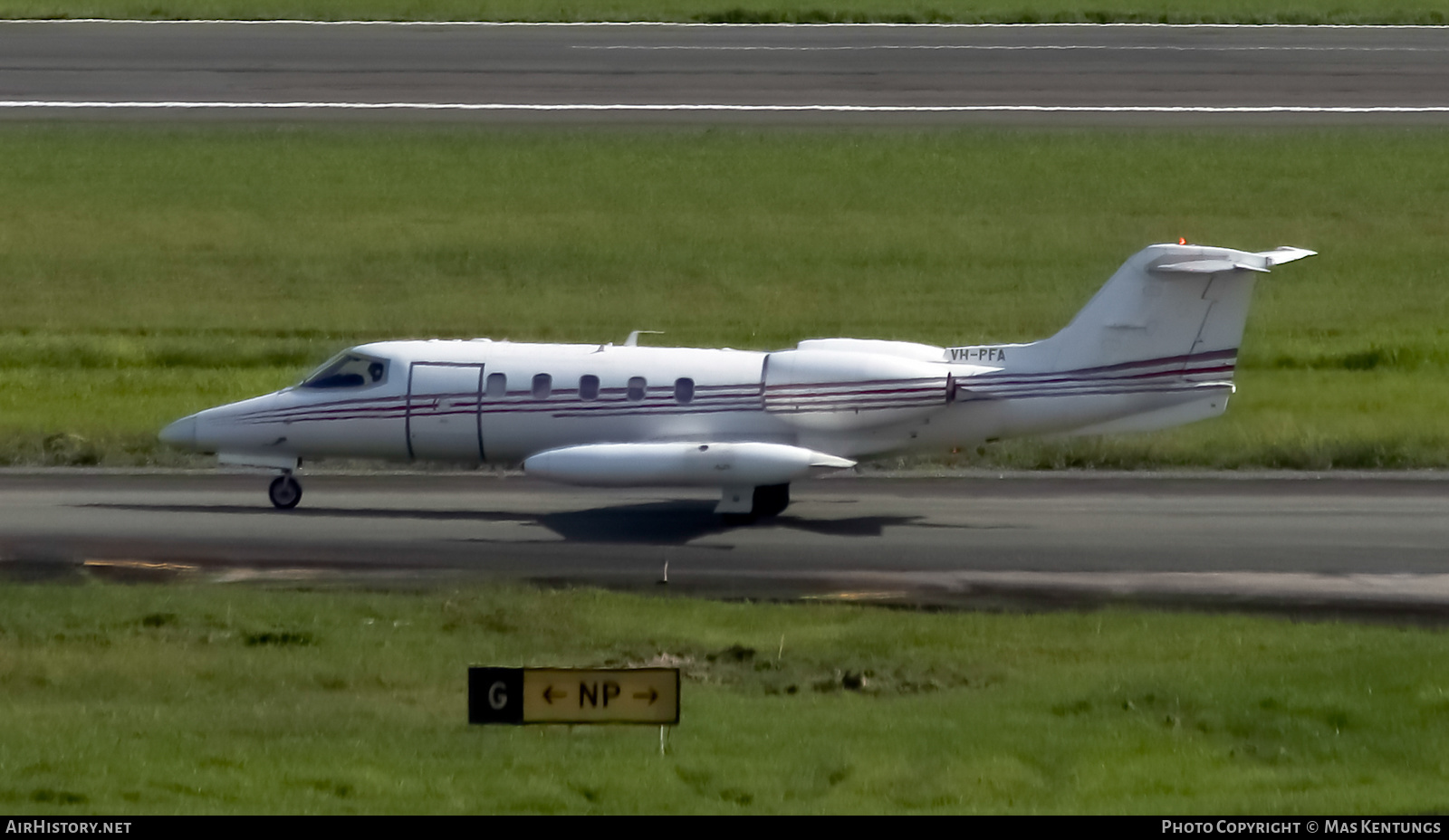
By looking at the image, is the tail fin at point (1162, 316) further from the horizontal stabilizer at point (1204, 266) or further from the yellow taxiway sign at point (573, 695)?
the yellow taxiway sign at point (573, 695)

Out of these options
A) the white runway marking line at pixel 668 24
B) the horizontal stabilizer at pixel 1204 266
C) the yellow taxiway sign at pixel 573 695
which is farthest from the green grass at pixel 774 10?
the yellow taxiway sign at pixel 573 695

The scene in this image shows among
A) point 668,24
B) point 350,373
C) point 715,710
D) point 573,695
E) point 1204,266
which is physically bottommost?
point 715,710

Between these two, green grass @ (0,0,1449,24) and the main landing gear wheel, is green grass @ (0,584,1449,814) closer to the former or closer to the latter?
the main landing gear wheel

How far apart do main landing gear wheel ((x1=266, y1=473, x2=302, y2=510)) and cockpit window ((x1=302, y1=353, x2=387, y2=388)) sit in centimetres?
142

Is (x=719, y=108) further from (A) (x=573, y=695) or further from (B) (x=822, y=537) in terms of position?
(A) (x=573, y=695)

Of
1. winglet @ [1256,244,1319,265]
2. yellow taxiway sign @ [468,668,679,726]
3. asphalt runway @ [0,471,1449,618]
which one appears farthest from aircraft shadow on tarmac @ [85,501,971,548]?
yellow taxiway sign @ [468,668,679,726]

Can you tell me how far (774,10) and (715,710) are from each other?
1799 inches

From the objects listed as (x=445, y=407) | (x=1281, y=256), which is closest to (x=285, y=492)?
(x=445, y=407)

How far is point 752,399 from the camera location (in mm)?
26094

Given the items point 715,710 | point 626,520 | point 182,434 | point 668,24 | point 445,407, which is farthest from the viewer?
point 668,24

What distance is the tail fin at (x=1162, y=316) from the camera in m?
25.0

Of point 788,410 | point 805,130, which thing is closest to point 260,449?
point 788,410

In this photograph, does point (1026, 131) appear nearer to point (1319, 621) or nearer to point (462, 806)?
point (1319, 621)

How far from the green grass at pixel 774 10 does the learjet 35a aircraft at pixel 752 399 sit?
33781mm
